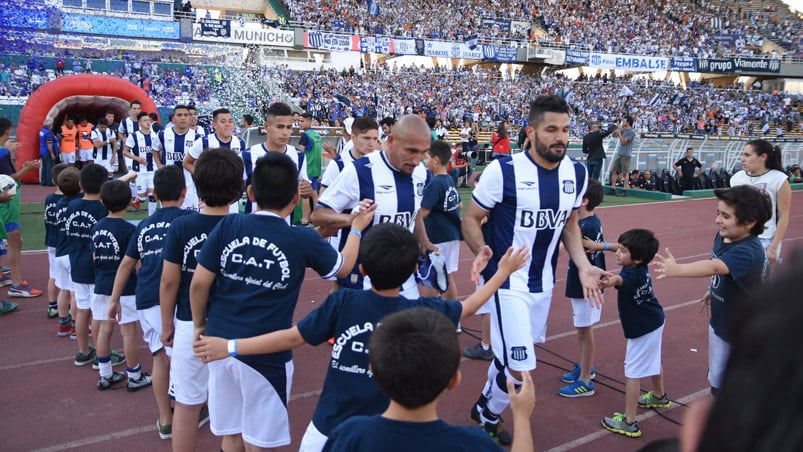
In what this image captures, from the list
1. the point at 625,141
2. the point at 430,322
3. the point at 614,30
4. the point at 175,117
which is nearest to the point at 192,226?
the point at 430,322

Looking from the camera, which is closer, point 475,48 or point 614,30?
point 475,48

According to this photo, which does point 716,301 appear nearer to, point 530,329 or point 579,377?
point 530,329

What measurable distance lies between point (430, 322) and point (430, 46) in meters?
43.3

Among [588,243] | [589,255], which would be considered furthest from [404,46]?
[588,243]

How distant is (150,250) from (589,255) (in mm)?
3867

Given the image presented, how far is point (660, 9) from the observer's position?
2229 inches

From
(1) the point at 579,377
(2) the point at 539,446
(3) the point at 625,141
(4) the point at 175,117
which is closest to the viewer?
(2) the point at 539,446

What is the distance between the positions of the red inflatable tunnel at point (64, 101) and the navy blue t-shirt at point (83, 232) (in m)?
12.7

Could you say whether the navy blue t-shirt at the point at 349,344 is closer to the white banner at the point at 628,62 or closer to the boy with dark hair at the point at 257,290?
the boy with dark hair at the point at 257,290

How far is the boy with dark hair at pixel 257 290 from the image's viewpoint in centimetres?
312

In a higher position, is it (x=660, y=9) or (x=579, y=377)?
(x=660, y=9)

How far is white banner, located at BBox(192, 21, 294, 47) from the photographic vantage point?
1483 inches

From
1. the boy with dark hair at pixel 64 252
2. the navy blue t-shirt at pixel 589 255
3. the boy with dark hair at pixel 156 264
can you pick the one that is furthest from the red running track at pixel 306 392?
the navy blue t-shirt at pixel 589 255

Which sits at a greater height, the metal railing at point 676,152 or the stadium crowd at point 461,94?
the stadium crowd at point 461,94
